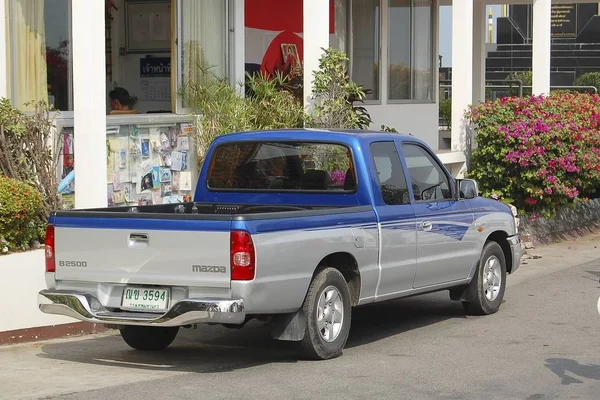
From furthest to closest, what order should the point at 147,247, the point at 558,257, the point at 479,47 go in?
the point at 479,47, the point at 558,257, the point at 147,247

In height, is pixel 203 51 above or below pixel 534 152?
above

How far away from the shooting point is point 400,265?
986cm

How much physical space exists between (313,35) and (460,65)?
10.8 feet

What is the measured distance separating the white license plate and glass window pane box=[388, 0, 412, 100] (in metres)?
13.1

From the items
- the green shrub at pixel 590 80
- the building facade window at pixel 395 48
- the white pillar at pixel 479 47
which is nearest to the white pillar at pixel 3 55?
the building facade window at pixel 395 48

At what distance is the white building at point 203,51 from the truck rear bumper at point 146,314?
2.77m

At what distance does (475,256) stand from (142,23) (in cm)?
811

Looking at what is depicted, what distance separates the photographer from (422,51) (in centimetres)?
2205

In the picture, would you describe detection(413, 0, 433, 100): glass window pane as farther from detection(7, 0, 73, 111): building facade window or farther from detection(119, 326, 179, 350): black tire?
detection(119, 326, 179, 350): black tire

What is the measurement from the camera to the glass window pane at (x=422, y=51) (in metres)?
21.9

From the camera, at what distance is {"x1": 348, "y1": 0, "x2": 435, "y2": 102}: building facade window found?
2072cm

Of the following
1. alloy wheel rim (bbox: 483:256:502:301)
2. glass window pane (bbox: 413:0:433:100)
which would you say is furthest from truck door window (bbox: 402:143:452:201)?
glass window pane (bbox: 413:0:433:100)

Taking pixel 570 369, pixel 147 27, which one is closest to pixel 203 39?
pixel 147 27

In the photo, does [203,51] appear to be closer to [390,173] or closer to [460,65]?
[460,65]
